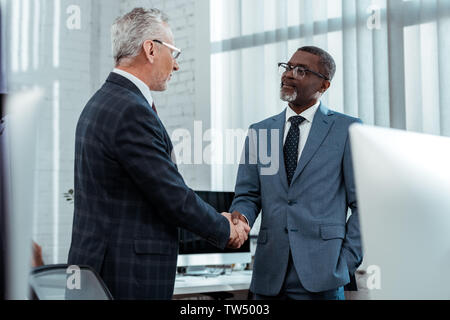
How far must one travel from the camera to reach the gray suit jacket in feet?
6.03

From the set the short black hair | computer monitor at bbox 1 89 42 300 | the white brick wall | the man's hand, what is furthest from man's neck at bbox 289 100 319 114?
the white brick wall

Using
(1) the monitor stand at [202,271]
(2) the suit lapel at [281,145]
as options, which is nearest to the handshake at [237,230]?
(2) the suit lapel at [281,145]

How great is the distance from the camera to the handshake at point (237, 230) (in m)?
1.86

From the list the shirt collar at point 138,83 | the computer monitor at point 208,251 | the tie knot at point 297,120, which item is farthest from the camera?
the computer monitor at point 208,251

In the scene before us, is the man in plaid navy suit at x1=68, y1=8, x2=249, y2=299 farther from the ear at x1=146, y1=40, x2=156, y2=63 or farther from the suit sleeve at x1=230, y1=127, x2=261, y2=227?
the suit sleeve at x1=230, y1=127, x2=261, y2=227

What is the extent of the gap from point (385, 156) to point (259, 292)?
1.21 meters

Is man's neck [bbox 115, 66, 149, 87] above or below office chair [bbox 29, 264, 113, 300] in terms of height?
above

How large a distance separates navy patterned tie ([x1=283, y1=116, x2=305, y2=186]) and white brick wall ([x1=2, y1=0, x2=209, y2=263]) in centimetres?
223

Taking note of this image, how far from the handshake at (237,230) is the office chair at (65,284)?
930 mm

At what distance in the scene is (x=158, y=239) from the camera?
1.52 metres

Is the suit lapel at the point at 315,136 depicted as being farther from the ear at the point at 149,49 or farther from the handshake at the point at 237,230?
the ear at the point at 149,49

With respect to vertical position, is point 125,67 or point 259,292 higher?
point 125,67
